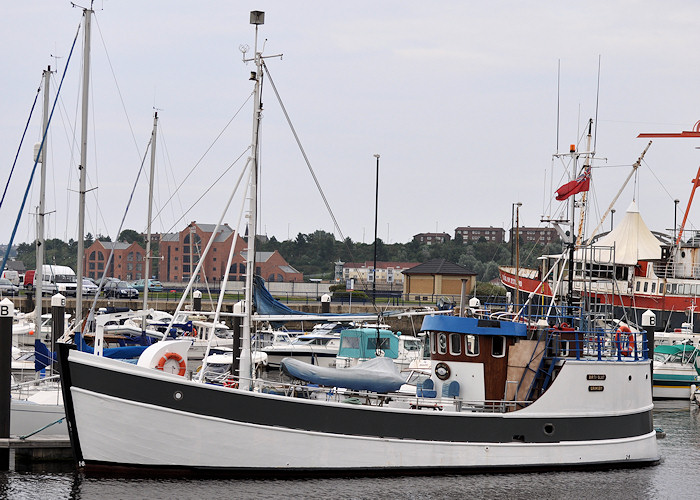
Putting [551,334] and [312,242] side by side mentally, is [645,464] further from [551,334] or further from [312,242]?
[312,242]

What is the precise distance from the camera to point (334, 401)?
20297 millimetres

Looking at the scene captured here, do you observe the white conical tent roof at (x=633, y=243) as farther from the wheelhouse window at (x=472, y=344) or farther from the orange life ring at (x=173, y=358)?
the orange life ring at (x=173, y=358)

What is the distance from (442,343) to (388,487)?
4169 mm

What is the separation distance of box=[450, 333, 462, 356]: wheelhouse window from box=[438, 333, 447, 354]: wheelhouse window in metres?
0.17

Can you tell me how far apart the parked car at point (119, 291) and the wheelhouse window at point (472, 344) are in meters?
49.1

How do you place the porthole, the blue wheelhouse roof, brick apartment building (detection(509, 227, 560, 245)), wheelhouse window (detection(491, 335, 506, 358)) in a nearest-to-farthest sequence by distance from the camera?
the blue wheelhouse roof, wheelhouse window (detection(491, 335, 506, 358)), the porthole, brick apartment building (detection(509, 227, 560, 245))

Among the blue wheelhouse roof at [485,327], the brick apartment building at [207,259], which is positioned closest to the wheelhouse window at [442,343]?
the blue wheelhouse roof at [485,327]

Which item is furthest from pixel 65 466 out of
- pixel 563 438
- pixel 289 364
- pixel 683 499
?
pixel 683 499

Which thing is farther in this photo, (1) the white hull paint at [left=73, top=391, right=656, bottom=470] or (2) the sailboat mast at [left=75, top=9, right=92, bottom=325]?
(2) the sailboat mast at [left=75, top=9, right=92, bottom=325]

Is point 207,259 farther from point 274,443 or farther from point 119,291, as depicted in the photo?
point 274,443

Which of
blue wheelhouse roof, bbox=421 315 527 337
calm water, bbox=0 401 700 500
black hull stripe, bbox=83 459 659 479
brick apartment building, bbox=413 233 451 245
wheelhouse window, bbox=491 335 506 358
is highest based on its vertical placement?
brick apartment building, bbox=413 233 451 245

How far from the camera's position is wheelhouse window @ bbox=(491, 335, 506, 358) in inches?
843

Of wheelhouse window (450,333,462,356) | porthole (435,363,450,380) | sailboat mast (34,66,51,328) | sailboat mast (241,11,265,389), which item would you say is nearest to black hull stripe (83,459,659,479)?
sailboat mast (241,11,265,389)

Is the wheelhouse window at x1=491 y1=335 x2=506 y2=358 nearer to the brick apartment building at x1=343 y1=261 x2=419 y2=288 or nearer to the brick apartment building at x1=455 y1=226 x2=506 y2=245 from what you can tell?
the brick apartment building at x1=343 y1=261 x2=419 y2=288
